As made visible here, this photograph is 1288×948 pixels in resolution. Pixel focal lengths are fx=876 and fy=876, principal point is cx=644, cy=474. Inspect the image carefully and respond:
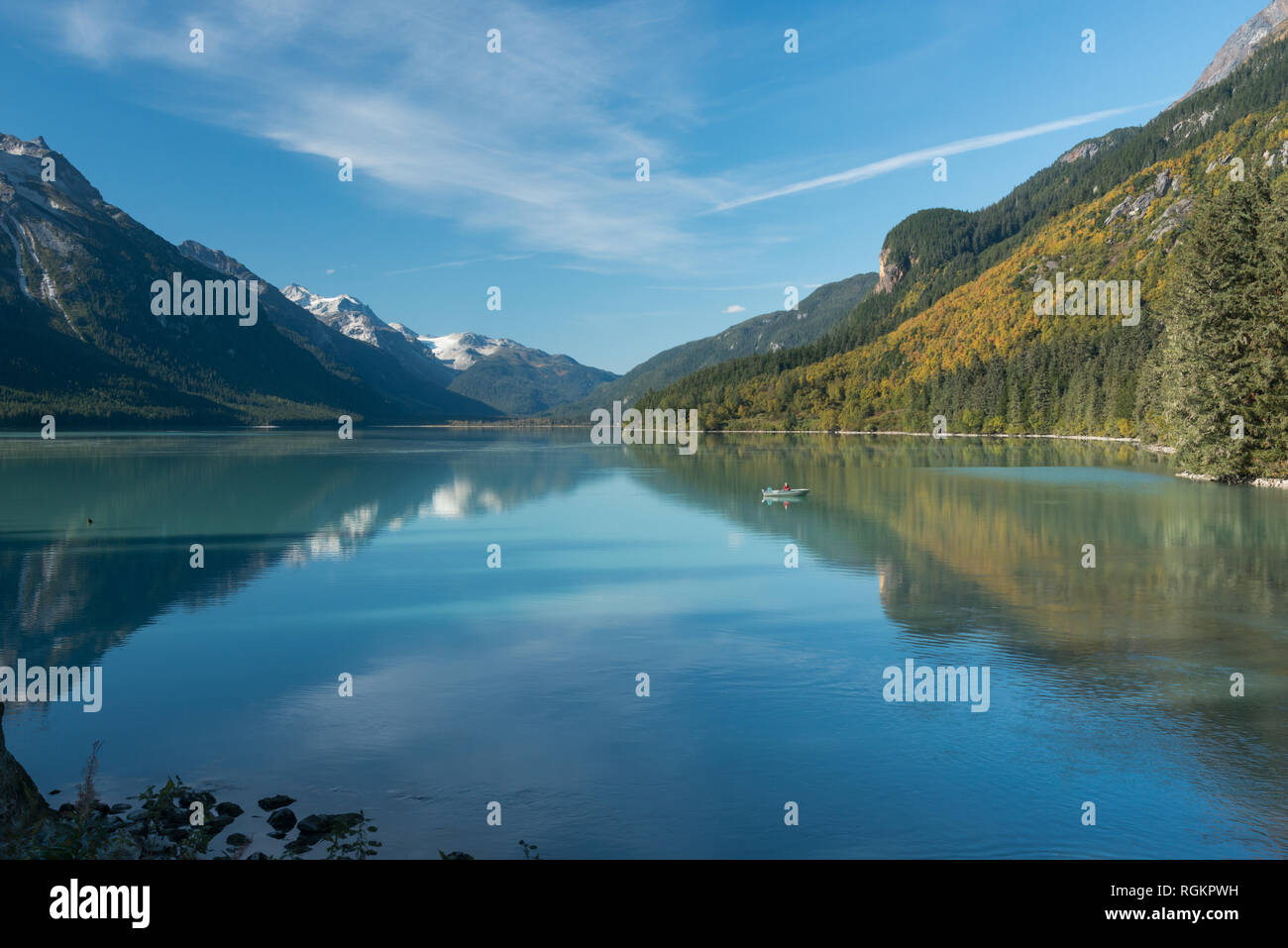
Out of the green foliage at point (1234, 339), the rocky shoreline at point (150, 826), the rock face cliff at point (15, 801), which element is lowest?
the rocky shoreline at point (150, 826)

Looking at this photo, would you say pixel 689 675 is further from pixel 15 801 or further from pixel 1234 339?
pixel 1234 339

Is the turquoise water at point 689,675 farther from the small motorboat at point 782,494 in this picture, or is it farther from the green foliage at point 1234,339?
the green foliage at point 1234,339

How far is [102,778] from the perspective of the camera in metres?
14.1

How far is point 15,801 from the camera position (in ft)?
36.6

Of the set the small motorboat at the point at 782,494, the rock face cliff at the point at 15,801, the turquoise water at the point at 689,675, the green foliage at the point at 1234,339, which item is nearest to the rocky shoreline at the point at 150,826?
the rock face cliff at the point at 15,801

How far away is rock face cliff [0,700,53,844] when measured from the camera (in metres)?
10.8

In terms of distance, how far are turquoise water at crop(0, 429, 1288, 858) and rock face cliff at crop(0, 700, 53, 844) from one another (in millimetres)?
1821

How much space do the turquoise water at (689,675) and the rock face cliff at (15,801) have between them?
1.82 metres

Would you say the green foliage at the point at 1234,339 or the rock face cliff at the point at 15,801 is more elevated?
the green foliage at the point at 1234,339

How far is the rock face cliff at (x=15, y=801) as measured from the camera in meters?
10.8
